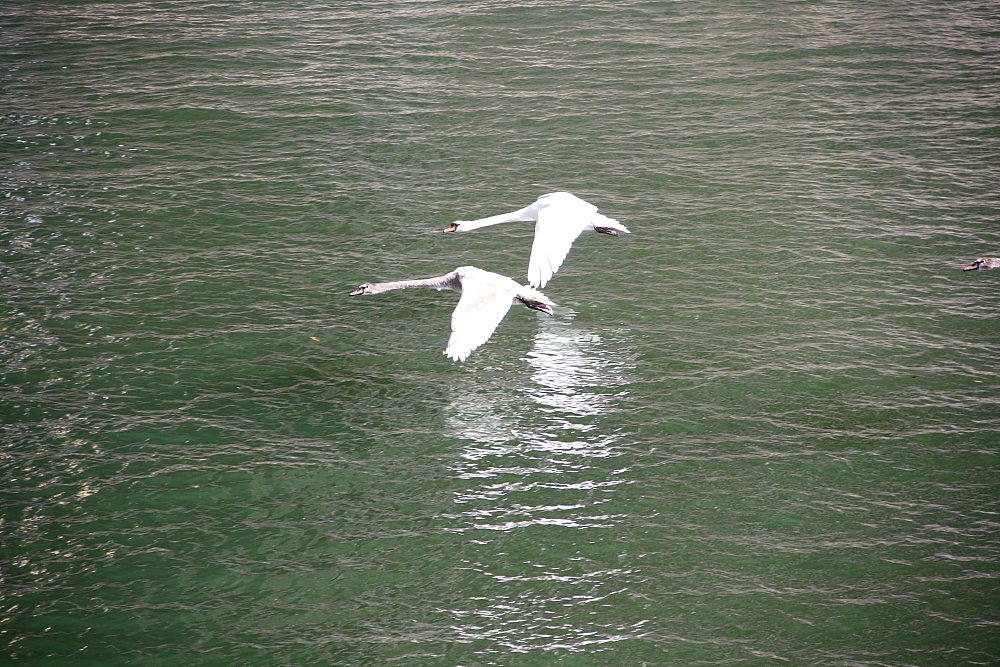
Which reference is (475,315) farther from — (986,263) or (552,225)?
(986,263)

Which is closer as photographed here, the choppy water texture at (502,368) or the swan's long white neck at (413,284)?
the choppy water texture at (502,368)

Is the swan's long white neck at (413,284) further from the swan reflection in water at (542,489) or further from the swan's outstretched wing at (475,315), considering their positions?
the swan reflection in water at (542,489)

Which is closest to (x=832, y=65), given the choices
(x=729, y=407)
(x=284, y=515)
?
(x=729, y=407)

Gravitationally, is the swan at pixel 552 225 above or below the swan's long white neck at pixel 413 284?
above

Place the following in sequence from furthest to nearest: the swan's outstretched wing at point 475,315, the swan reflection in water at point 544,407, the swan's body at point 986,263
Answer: the swan's body at point 986,263 → the swan's outstretched wing at point 475,315 → the swan reflection in water at point 544,407

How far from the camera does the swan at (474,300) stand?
5379 mm

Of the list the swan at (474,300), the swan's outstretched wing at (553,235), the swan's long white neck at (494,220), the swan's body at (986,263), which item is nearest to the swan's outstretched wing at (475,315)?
the swan at (474,300)

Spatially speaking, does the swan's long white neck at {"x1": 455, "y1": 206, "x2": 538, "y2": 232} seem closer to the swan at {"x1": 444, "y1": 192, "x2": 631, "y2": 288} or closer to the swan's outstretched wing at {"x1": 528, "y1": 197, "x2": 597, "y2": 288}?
the swan at {"x1": 444, "y1": 192, "x2": 631, "y2": 288}

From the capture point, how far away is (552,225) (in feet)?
21.0

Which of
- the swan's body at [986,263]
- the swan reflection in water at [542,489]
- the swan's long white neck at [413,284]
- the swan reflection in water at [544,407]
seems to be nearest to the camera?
the swan reflection in water at [542,489]

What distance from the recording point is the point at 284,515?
15.0ft

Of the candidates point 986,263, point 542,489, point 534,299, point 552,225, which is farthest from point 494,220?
point 986,263

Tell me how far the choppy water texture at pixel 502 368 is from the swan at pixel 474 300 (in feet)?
0.73

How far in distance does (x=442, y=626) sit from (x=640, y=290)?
3152mm
